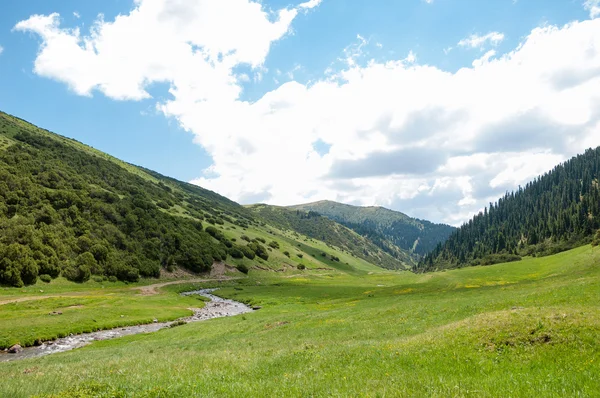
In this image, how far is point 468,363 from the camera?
13.9 meters

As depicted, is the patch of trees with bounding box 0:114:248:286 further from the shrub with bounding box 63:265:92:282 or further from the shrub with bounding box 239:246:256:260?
the shrub with bounding box 239:246:256:260

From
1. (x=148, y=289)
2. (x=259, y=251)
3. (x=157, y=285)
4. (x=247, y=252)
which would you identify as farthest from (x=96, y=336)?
(x=259, y=251)

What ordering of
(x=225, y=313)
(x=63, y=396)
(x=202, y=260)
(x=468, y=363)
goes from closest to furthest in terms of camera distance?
(x=63, y=396) < (x=468, y=363) < (x=225, y=313) < (x=202, y=260)

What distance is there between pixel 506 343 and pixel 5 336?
53637 millimetres

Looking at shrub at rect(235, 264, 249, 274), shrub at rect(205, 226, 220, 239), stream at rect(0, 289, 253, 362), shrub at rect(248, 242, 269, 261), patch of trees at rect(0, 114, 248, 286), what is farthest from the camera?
shrub at rect(248, 242, 269, 261)

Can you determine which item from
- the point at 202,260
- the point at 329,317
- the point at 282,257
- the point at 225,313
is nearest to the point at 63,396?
the point at 329,317

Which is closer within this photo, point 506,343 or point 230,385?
point 230,385

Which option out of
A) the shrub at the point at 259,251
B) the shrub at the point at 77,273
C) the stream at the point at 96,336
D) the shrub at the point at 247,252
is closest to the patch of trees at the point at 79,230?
the shrub at the point at 77,273

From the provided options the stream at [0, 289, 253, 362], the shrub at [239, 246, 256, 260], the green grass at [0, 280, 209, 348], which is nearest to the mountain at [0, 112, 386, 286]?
the shrub at [239, 246, 256, 260]

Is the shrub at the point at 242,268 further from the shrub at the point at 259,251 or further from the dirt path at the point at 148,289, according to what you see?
the shrub at the point at 259,251

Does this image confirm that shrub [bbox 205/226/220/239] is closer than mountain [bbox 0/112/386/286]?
No

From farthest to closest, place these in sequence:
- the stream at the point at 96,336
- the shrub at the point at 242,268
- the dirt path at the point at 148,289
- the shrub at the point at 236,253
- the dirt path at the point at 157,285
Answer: the shrub at the point at 236,253, the shrub at the point at 242,268, the dirt path at the point at 157,285, the dirt path at the point at 148,289, the stream at the point at 96,336

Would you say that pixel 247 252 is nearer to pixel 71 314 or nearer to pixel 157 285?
pixel 157 285

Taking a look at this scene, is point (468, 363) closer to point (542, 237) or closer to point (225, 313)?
point (225, 313)
